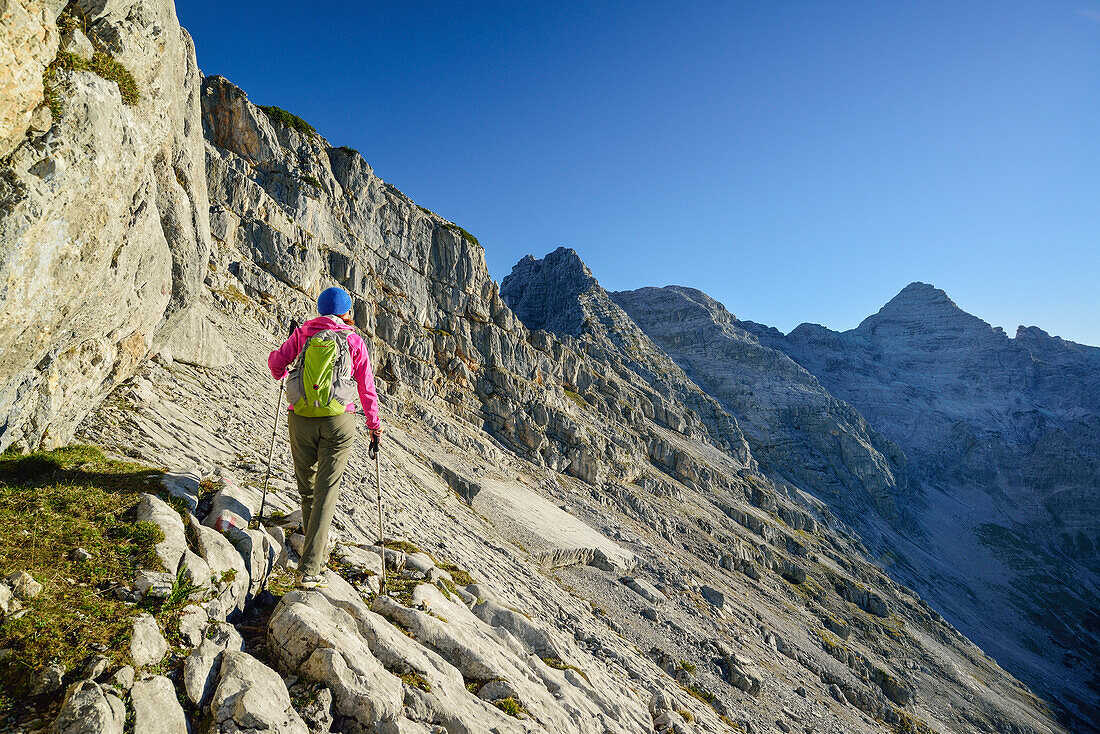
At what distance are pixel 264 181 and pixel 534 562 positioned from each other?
165 feet

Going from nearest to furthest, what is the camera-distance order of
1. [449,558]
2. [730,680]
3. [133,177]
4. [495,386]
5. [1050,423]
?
[133,177] → [449,558] → [730,680] → [495,386] → [1050,423]

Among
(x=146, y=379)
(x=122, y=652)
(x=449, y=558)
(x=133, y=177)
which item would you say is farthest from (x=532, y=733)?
(x=146, y=379)

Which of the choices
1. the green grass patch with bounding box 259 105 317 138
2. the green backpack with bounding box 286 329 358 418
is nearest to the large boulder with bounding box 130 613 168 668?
the green backpack with bounding box 286 329 358 418

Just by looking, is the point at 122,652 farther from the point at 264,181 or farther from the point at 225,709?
the point at 264,181

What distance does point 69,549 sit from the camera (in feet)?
17.4

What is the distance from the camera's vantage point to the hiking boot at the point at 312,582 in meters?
6.96

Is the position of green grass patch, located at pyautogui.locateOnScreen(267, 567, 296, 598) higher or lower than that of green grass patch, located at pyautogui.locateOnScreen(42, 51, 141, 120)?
lower

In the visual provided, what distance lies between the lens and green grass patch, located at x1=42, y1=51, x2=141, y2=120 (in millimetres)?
A: 6314

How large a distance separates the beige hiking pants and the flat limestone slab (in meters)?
28.7

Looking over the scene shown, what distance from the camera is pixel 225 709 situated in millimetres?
4328

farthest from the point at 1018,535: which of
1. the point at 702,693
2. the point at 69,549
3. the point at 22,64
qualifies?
the point at 22,64

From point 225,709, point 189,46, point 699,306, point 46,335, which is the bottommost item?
point 225,709

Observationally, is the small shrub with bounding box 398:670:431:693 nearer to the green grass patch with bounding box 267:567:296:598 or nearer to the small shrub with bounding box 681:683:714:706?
the green grass patch with bounding box 267:567:296:598

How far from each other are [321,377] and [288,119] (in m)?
69.6
